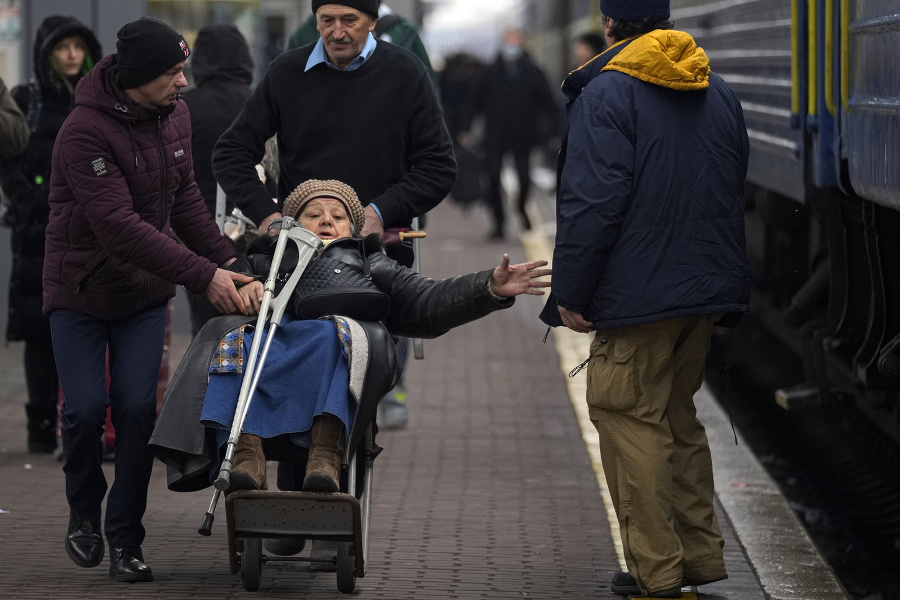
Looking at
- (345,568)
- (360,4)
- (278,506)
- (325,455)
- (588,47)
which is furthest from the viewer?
(588,47)

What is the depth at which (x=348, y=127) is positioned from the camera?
554 cm

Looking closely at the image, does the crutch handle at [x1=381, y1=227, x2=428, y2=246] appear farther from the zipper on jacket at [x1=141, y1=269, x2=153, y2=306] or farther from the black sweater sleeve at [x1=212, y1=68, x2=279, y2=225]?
the zipper on jacket at [x1=141, y1=269, x2=153, y2=306]

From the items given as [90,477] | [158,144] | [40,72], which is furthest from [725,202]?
[40,72]

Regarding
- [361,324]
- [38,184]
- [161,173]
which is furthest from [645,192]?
[38,184]

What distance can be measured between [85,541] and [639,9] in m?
2.35

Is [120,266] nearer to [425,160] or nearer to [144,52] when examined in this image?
[144,52]

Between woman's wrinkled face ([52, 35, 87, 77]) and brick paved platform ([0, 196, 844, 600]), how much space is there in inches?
66.3

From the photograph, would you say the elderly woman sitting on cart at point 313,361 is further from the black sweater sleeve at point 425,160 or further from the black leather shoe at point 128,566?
the black sweater sleeve at point 425,160

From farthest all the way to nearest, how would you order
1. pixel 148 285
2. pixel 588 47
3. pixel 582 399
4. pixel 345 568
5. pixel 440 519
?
pixel 588 47 < pixel 582 399 < pixel 440 519 < pixel 148 285 < pixel 345 568

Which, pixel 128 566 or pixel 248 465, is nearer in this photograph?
pixel 248 465

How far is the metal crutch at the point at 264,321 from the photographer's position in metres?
4.45

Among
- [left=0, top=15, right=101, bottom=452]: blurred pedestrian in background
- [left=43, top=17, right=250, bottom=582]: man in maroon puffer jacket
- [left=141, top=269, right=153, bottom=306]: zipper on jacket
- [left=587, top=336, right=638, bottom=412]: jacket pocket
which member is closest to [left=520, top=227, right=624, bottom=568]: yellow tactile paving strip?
[left=587, top=336, right=638, bottom=412]: jacket pocket

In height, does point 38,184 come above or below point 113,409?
above

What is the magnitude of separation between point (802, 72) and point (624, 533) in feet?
10.1
